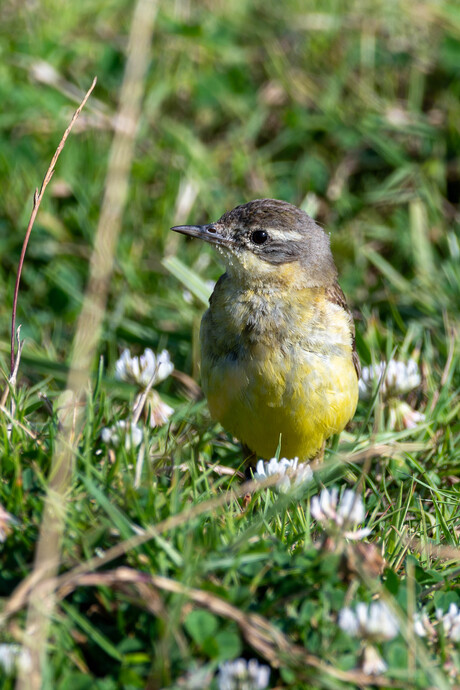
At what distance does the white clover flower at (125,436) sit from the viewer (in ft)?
12.0

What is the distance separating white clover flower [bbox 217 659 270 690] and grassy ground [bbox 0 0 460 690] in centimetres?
5

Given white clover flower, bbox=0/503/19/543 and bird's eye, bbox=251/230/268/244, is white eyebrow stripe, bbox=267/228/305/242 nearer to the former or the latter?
bird's eye, bbox=251/230/268/244

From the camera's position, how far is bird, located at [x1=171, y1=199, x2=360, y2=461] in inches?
177

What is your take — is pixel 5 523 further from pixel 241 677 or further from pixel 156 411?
pixel 156 411

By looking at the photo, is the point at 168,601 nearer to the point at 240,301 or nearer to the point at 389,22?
the point at 240,301

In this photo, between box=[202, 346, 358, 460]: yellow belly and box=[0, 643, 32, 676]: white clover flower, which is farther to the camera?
box=[202, 346, 358, 460]: yellow belly

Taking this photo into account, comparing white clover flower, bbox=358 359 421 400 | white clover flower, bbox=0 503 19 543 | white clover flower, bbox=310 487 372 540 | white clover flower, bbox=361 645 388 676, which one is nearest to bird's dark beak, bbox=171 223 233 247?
white clover flower, bbox=358 359 421 400

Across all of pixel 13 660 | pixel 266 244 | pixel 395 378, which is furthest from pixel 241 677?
pixel 266 244

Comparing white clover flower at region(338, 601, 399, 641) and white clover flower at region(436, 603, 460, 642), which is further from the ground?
white clover flower at region(338, 601, 399, 641)

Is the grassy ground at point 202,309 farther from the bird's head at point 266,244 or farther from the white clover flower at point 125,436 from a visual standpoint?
the bird's head at point 266,244

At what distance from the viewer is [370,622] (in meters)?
2.84

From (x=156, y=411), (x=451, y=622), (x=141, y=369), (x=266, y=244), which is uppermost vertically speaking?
(x=266, y=244)

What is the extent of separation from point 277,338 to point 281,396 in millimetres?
322

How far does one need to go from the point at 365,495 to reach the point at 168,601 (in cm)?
166
